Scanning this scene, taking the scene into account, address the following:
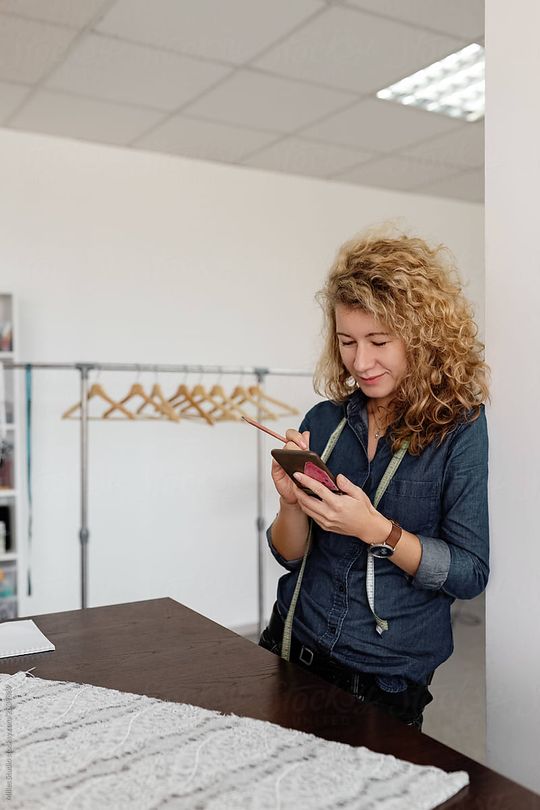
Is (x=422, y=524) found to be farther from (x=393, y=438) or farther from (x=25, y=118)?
(x=25, y=118)

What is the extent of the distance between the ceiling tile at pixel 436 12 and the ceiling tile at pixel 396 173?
152 centimetres

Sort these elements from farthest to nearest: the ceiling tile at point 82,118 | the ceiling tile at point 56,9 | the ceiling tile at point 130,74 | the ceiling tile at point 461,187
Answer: the ceiling tile at point 461,187 → the ceiling tile at point 82,118 → the ceiling tile at point 130,74 → the ceiling tile at point 56,9

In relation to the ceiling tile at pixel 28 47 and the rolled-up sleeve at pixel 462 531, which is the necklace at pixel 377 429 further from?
the ceiling tile at pixel 28 47

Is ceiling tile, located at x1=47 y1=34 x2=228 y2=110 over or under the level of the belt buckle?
over

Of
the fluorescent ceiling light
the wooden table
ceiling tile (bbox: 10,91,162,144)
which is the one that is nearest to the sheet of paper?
the wooden table

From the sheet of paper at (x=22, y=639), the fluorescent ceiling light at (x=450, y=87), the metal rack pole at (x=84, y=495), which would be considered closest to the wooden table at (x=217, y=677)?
the sheet of paper at (x=22, y=639)

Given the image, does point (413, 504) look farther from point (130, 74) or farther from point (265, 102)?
point (265, 102)

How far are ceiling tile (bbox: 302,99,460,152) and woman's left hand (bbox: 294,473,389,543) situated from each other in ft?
8.95

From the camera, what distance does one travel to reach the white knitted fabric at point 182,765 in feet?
3.13

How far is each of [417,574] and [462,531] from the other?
0.40 ft

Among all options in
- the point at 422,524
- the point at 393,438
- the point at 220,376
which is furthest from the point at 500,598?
the point at 220,376

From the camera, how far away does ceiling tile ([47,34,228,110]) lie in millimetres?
3094

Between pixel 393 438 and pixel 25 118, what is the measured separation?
3.06 meters

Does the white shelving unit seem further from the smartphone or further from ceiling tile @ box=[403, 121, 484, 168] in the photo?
the smartphone
